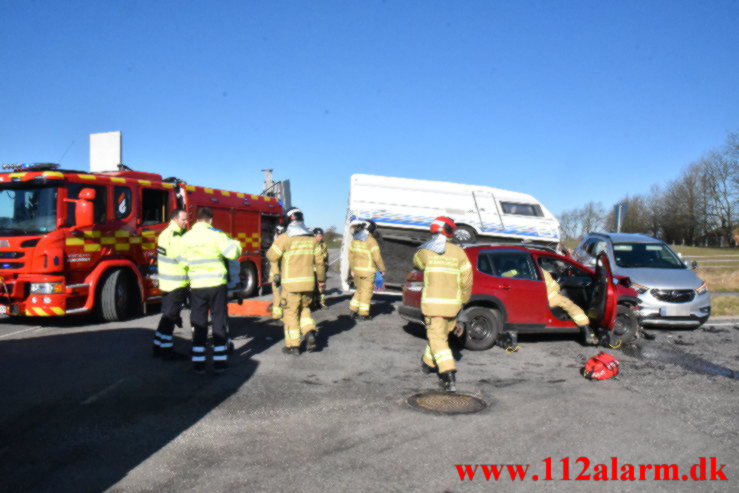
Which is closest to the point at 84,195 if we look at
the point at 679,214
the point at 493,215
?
the point at 493,215

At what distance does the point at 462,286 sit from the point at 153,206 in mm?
7265

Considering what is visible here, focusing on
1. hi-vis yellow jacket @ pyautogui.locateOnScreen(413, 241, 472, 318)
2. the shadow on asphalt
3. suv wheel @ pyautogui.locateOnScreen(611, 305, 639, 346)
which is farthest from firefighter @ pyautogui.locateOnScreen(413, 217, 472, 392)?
suv wheel @ pyautogui.locateOnScreen(611, 305, 639, 346)

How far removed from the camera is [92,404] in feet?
17.6

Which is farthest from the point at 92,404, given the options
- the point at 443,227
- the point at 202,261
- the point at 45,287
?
the point at 45,287

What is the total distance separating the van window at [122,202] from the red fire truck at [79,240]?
0.02 metres

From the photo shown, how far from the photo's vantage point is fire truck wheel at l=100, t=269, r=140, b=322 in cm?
991

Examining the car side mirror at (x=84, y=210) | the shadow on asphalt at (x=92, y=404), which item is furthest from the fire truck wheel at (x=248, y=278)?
the shadow on asphalt at (x=92, y=404)

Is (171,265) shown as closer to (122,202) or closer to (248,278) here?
(122,202)

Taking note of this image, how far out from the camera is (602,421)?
5172 mm

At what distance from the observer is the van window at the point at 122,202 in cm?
1035

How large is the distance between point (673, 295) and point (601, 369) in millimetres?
4780

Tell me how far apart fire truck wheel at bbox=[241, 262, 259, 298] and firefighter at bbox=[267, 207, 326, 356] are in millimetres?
6854

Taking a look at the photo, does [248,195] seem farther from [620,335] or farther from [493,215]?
[620,335]

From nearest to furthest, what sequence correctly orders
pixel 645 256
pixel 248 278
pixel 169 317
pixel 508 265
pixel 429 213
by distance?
1. pixel 169 317
2. pixel 508 265
3. pixel 645 256
4. pixel 429 213
5. pixel 248 278
